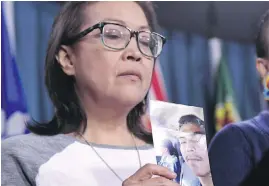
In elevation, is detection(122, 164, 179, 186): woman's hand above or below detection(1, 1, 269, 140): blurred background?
A: below

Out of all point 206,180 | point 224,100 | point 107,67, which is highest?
point 107,67

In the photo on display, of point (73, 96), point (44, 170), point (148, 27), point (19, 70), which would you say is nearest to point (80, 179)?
point (44, 170)

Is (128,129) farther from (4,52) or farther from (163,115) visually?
(4,52)

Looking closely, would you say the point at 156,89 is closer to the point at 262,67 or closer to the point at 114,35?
the point at 114,35

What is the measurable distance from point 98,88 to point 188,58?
0.27 meters

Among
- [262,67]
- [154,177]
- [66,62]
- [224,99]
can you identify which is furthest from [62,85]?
[262,67]

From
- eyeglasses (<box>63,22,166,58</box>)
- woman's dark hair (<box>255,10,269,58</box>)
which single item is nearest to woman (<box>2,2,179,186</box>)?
eyeglasses (<box>63,22,166,58</box>)

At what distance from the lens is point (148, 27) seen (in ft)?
3.40

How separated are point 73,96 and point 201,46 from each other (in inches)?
14.8

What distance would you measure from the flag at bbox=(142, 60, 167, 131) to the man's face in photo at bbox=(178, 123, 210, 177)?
0.48 ft

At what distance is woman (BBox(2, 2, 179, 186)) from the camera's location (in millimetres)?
960

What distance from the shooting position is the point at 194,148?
2.96ft

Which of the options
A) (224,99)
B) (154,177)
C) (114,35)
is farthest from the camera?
(224,99)

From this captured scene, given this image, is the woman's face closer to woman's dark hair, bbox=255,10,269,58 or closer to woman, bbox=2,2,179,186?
woman, bbox=2,2,179,186
